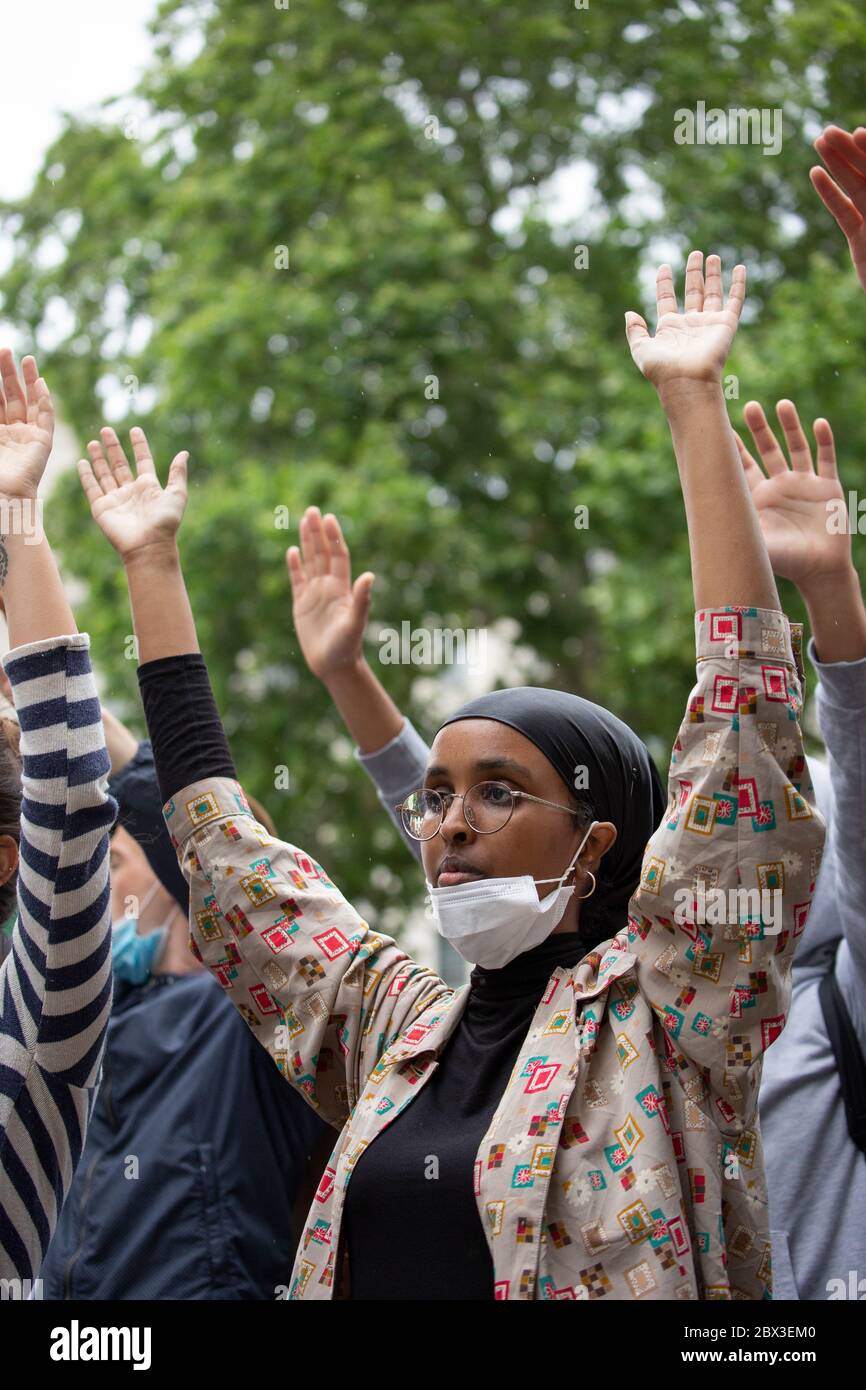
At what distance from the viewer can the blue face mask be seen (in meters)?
2.62

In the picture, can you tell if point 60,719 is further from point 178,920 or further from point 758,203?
point 758,203

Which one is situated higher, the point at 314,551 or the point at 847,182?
the point at 847,182

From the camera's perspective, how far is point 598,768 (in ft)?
A: 6.17

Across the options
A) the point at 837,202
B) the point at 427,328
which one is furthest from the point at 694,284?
the point at 427,328

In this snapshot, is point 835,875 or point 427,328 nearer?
point 835,875

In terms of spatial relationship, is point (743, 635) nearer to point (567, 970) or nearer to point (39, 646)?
point (567, 970)

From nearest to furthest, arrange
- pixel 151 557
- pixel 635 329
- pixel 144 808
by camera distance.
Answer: pixel 635 329 → pixel 151 557 → pixel 144 808

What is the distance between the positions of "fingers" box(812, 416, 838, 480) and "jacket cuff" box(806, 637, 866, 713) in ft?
1.14

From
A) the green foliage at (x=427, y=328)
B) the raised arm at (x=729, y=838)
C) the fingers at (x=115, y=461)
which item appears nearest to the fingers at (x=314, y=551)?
the fingers at (x=115, y=461)

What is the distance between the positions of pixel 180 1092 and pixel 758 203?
4.90 meters

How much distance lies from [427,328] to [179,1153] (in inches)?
193

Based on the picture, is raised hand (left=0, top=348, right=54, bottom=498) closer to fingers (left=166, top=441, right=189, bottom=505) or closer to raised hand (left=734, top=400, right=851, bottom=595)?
fingers (left=166, top=441, right=189, bottom=505)
